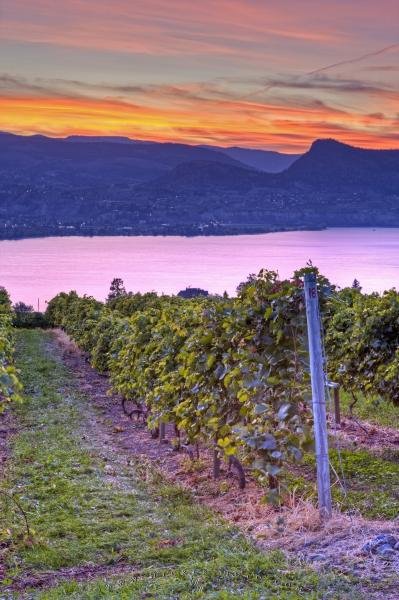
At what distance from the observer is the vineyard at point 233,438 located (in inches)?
305

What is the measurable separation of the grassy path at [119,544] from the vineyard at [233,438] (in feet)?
0.10

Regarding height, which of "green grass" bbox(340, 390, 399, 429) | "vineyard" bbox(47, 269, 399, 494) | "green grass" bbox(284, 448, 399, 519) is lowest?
"green grass" bbox(340, 390, 399, 429)

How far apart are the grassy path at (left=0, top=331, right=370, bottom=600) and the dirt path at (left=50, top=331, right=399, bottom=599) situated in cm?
26

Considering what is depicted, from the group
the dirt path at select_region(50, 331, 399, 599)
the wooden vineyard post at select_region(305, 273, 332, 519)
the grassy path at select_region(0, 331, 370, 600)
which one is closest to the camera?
the grassy path at select_region(0, 331, 370, 600)

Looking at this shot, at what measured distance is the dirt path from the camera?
6.64m

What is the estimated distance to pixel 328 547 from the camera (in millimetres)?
7090

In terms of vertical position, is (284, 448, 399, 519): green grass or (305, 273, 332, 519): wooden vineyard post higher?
(305, 273, 332, 519): wooden vineyard post

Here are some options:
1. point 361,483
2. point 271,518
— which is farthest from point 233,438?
point 361,483

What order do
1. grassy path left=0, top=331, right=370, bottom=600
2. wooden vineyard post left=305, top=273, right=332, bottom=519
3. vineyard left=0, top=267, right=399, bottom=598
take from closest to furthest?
grassy path left=0, top=331, right=370, bottom=600
vineyard left=0, top=267, right=399, bottom=598
wooden vineyard post left=305, top=273, right=332, bottom=519

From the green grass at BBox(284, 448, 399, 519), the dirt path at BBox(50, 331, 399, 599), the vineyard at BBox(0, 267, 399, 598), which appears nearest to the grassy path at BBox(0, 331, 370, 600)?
the vineyard at BBox(0, 267, 399, 598)

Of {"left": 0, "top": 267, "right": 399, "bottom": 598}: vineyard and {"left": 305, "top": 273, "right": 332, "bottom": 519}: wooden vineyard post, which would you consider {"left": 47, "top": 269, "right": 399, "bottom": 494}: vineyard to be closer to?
{"left": 0, "top": 267, "right": 399, "bottom": 598}: vineyard

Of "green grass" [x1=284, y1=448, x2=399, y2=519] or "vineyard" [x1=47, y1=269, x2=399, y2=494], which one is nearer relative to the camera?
"vineyard" [x1=47, y1=269, x2=399, y2=494]

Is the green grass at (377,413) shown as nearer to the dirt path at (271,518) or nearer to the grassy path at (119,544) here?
the dirt path at (271,518)

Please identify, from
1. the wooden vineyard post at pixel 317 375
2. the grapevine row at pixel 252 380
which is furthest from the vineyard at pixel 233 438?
the wooden vineyard post at pixel 317 375
